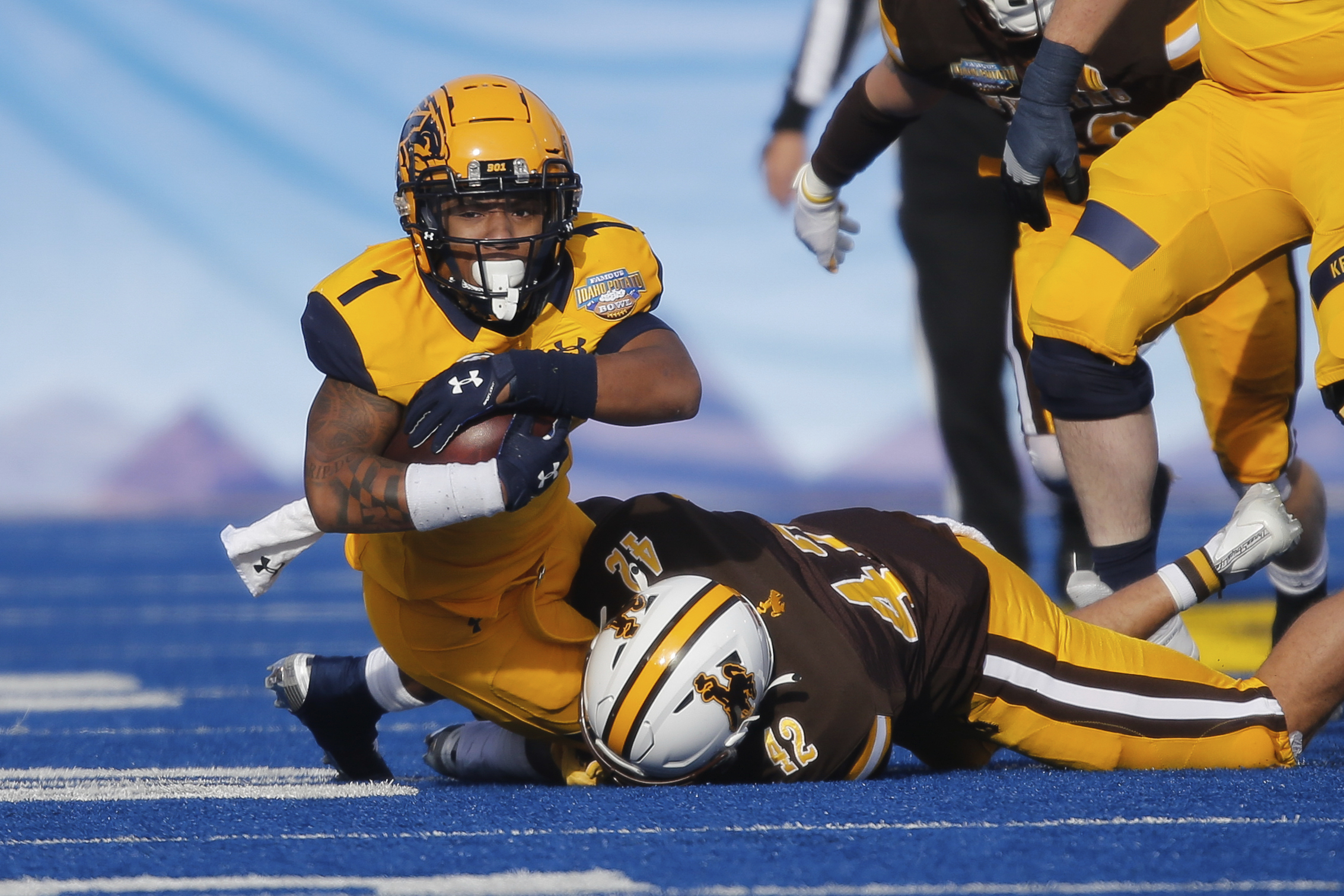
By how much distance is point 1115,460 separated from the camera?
2658mm

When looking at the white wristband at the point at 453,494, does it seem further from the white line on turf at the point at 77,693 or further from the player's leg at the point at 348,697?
the white line on turf at the point at 77,693

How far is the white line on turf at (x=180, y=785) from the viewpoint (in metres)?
2.31

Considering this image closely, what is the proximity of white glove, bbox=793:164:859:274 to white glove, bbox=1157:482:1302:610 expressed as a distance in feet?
3.75

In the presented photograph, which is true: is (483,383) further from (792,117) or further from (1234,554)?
(792,117)

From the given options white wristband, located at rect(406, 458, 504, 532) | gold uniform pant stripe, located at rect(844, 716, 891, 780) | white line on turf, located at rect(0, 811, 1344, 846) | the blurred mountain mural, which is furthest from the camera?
the blurred mountain mural

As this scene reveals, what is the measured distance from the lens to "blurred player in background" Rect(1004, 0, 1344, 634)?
7.82ft

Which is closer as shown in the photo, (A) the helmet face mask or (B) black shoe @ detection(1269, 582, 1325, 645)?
(A) the helmet face mask

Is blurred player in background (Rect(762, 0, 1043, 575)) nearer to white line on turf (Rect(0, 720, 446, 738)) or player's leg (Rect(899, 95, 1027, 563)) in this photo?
player's leg (Rect(899, 95, 1027, 563))

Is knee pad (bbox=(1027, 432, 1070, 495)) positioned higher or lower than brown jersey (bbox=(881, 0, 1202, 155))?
lower

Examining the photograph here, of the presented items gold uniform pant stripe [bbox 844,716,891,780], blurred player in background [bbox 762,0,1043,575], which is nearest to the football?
gold uniform pant stripe [bbox 844,716,891,780]

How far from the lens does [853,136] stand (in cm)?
328

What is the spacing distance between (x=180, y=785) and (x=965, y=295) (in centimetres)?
262

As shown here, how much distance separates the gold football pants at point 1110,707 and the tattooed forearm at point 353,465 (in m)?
0.98

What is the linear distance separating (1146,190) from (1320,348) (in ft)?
1.24
